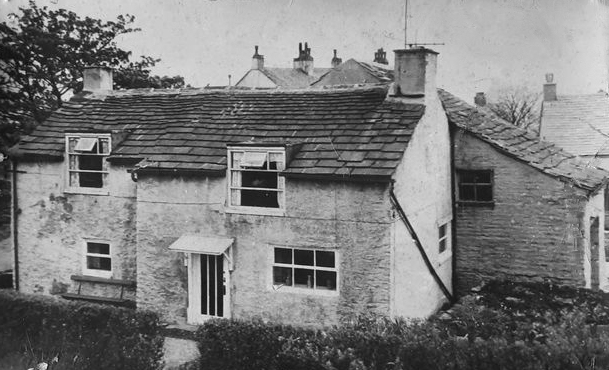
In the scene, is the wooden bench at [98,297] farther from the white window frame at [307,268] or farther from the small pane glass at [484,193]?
the small pane glass at [484,193]

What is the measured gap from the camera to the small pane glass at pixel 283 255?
1575 centimetres

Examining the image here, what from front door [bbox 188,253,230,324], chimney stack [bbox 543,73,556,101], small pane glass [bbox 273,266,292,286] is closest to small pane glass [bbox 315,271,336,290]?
small pane glass [bbox 273,266,292,286]

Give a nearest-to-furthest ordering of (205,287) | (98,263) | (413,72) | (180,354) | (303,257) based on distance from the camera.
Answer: (180,354)
(303,257)
(205,287)
(413,72)
(98,263)

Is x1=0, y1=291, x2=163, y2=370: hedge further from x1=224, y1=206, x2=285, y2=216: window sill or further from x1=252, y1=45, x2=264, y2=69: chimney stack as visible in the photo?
x1=252, y1=45, x2=264, y2=69: chimney stack

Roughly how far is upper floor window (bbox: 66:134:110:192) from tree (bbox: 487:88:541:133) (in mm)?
50053

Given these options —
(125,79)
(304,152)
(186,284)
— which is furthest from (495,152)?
(125,79)

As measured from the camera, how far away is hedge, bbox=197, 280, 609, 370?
9.39 metres

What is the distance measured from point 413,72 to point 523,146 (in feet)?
17.2

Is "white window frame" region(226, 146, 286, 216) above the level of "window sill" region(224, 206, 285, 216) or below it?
above

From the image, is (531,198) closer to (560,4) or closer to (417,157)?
(417,157)

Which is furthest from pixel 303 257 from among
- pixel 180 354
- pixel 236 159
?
pixel 180 354

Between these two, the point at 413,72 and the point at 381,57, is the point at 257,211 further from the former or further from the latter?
the point at 381,57

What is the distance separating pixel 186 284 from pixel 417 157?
292 inches

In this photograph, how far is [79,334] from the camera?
42.1 ft
